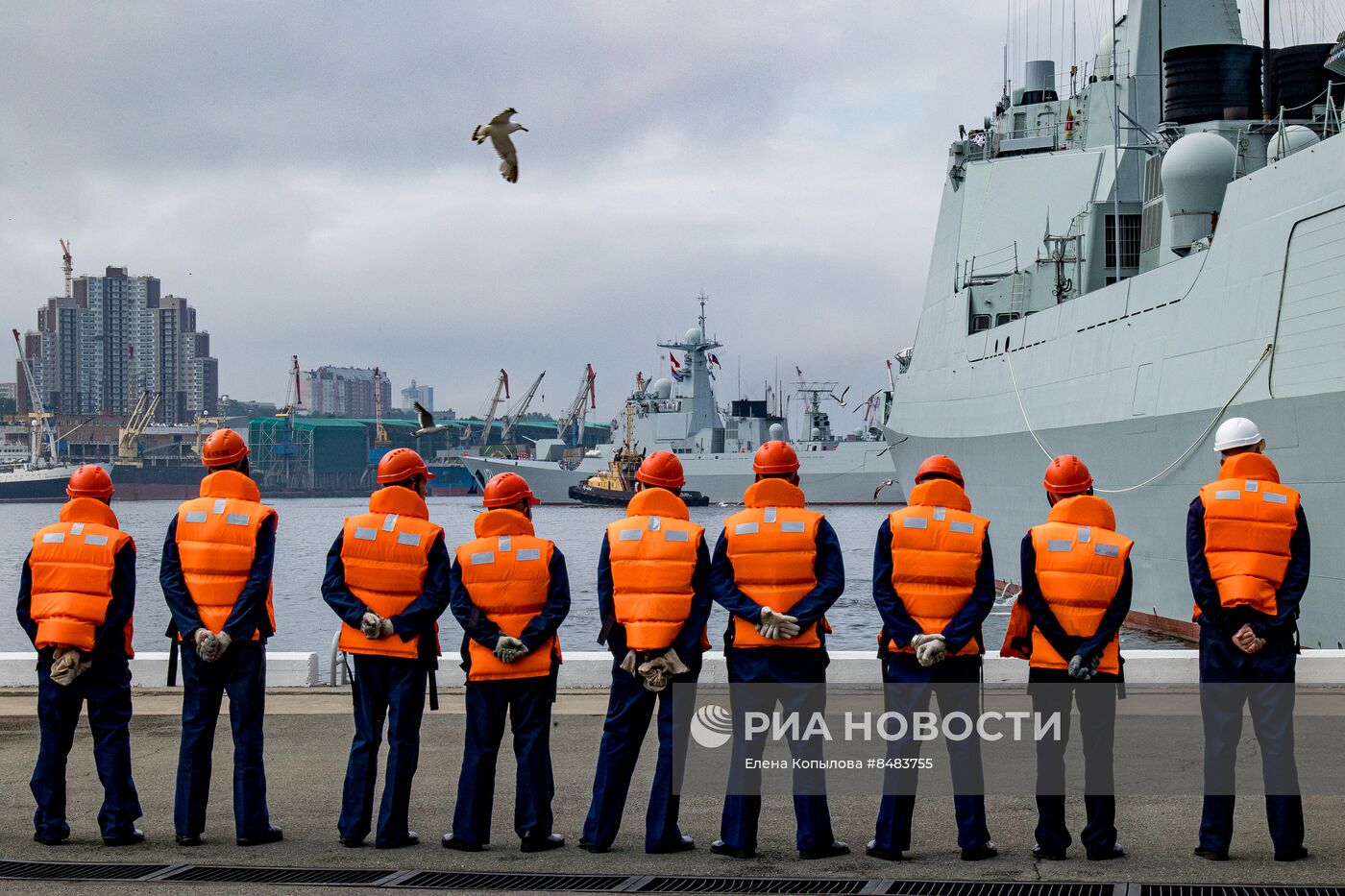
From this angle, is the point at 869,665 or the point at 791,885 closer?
the point at 791,885

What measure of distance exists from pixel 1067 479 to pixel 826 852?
1.96 meters

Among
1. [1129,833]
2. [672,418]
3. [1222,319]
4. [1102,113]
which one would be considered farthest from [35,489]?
[1129,833]

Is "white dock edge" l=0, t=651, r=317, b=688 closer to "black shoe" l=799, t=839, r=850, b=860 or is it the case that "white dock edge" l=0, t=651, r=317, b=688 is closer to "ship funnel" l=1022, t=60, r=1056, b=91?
"black shoe" l=799, t=839, r=850, b=860

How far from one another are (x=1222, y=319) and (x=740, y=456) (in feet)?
223

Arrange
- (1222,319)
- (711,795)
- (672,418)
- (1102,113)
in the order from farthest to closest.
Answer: (672,418) < (1102,113) < (1222,319) < (711,795)

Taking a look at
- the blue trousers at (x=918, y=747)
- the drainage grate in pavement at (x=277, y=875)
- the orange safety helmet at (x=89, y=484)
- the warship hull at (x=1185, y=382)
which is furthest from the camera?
the warship hull at (x=1185, y=382)

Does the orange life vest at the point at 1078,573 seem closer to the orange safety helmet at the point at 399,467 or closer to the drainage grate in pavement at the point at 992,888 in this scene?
the drainage grate in pavement at the point at 992,888

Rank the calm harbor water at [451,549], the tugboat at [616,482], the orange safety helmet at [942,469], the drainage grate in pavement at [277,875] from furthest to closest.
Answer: the tugboat at [616,482] < the calm harbor water at [451,549] < the orange safety helmet at [942,469] < the drainage grate in pavement at [277,875]

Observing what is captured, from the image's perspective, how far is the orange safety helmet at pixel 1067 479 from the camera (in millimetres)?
6207

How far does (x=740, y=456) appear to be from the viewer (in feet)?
280

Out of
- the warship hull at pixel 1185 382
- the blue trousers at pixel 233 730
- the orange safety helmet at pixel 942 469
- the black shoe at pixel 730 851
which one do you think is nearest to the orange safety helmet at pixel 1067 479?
the orange safety helmet at pixel 942 469

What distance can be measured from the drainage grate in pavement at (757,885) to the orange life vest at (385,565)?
1623mm

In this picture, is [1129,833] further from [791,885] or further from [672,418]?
[672,418]
